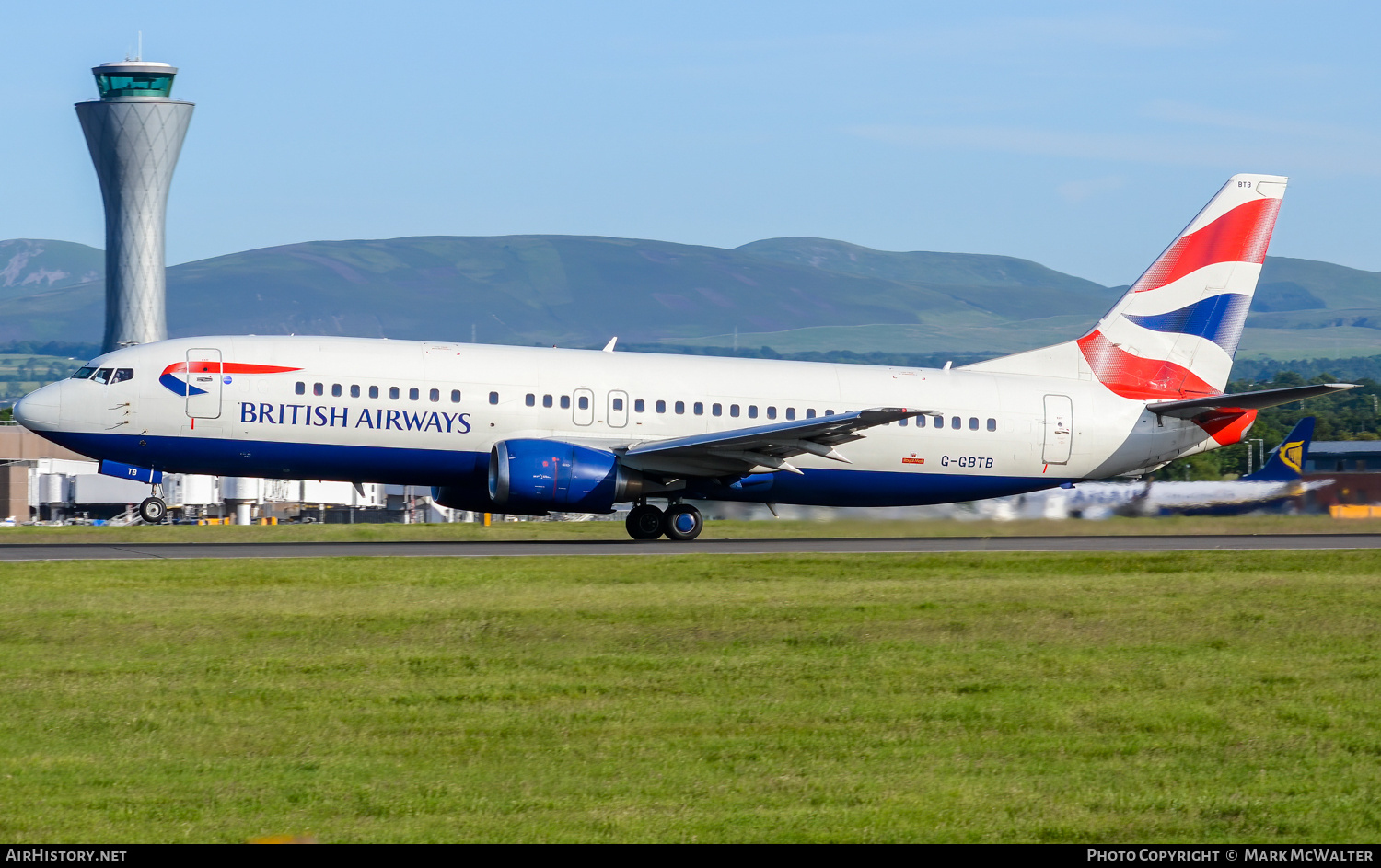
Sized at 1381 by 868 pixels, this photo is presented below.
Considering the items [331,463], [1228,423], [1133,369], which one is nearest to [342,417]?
[331,463]

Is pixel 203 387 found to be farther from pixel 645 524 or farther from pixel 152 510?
pixel 645 524

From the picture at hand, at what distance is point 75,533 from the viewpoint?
36531mm

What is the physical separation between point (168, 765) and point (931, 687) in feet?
21.8

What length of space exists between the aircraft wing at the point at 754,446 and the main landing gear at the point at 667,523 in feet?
4.20

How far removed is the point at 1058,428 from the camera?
34.1 meters

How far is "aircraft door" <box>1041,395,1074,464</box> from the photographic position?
3403cm

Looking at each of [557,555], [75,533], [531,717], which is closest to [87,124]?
[75,533]

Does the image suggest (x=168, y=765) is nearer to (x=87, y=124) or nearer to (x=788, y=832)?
(x=788, y=832)

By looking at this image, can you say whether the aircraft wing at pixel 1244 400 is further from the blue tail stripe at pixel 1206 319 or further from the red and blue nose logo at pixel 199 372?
the red and blue nose logo at pixel 199 372

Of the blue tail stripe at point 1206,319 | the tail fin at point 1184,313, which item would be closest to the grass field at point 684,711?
the tail fin at point 1184,313

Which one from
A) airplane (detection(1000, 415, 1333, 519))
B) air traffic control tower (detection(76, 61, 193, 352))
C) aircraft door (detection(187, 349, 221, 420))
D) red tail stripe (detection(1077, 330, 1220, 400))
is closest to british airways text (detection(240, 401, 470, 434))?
aircraft door (detection(187, 349, 221, 420))

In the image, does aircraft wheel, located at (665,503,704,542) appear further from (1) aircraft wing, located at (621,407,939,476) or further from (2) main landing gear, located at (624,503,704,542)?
(1) aircraft wing, located at (621,407,939,476)

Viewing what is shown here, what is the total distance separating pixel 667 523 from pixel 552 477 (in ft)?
11.8

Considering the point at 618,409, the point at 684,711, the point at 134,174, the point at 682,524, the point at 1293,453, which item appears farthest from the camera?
the point at 134,174
